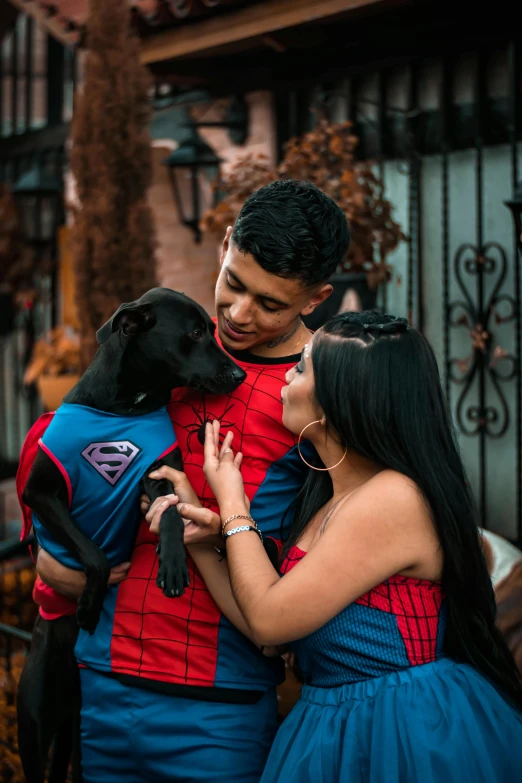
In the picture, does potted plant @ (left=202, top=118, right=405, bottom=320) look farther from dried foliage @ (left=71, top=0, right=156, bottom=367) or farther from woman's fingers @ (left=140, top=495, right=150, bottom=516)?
woman's fingers @ (left=140, top=495, right=150, bottom=516)

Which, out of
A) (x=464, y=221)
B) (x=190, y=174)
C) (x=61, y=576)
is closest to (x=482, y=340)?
(x=464, y=221)

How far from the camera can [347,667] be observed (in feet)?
5.41

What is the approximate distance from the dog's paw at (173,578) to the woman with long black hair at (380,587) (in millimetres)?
99

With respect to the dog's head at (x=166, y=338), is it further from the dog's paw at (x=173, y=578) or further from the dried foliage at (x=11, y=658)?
the dried foliage at (x=11, y=658)

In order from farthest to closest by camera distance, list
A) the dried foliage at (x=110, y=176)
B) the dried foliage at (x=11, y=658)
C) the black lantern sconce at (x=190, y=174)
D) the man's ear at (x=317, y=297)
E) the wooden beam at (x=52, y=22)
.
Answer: the wooden beam at (x=52, y=22), the black lantern sconce at (x=190, y=174), the dried foliage at (x=110, y=176), the dried foliage at (x=11, y=658), the man's ear at (x=317, y=297)

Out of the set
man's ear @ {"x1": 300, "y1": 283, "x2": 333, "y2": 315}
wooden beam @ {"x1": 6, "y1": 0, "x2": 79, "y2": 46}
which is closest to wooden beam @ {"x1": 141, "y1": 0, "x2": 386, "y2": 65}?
wooden beam @ {"x1": 6, "y1": 0, "x2": 79, "y2": 46}

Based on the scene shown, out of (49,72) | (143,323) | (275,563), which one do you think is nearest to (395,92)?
(143,323)

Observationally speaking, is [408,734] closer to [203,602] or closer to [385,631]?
[385,631]

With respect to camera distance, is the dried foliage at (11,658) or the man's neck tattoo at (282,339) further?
the dried foliage at (11,658)

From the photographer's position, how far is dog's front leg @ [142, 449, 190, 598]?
5.43 feet

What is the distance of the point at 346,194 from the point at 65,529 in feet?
8.23

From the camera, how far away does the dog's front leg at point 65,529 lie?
5.89 feet

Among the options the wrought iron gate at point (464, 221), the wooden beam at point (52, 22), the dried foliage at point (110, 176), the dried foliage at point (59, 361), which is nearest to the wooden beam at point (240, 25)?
the dried foliage at point (110, 176)

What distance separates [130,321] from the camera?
1.92m
